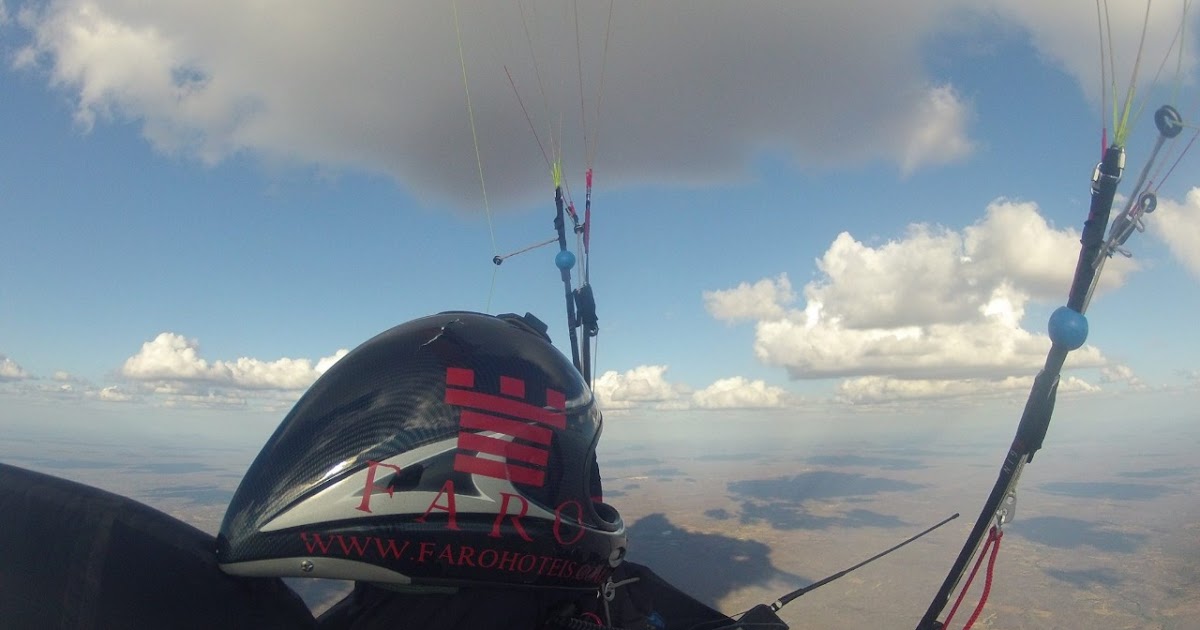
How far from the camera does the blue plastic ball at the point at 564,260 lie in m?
4.15

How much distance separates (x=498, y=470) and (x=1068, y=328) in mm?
1773

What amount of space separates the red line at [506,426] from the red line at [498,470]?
0.32 ft

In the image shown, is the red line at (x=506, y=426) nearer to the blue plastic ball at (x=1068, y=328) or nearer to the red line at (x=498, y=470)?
the red line at (x=498, y=470)

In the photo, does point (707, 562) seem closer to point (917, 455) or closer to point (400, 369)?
point (400, 369)

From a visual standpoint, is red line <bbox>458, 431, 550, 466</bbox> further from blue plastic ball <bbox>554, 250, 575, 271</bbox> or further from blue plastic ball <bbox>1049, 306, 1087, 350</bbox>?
blue plastic ball <bbox>554, 250, 575, 271</bbox>

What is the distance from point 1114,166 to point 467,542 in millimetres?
2230

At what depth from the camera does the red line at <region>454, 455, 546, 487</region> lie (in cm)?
176

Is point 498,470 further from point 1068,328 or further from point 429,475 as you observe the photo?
point 1068,328

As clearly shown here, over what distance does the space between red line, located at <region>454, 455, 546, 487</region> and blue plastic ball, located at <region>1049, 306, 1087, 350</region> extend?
1.65 metres

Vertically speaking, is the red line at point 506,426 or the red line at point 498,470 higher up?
the red line at point 506,426

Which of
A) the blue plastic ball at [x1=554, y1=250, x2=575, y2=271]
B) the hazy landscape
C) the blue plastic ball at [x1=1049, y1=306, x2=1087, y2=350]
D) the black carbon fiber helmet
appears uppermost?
the blue plastic ball at [x1=554, y1=250, x2=575, y2=271]

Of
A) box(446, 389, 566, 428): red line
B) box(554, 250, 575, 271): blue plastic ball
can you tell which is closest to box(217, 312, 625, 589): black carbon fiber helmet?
box(446, 389, 566, 428): red line

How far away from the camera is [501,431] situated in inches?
73.0

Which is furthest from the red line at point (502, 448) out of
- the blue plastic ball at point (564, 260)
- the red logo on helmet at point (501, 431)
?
the blue plastic ball at point (564, 260)
